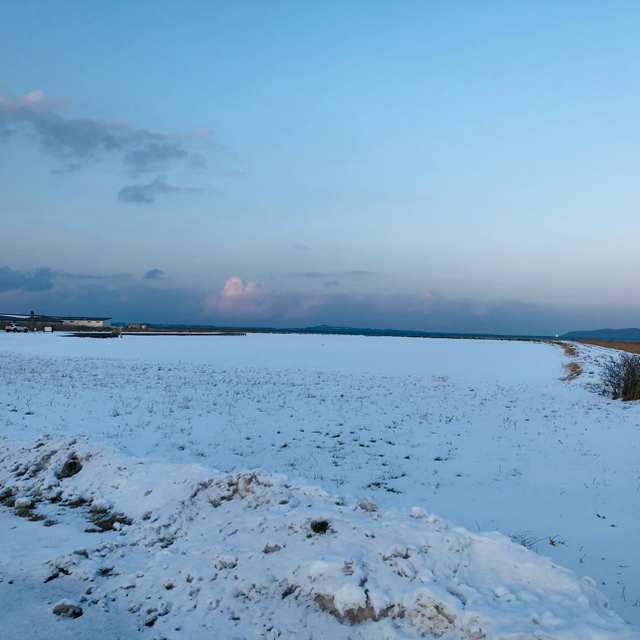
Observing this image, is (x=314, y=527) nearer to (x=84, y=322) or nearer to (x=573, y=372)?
(x=573, y=372)

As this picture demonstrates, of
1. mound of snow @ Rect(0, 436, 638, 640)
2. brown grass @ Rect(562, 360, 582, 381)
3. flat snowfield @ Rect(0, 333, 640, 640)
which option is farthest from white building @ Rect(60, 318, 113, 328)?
mound of snow @ Rect(0, 436, 638, 640)

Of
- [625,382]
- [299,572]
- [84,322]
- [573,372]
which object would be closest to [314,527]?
[299,572]

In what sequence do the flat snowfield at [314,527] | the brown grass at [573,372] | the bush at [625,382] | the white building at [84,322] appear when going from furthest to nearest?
the white building at [84,322]
the brown grass at [573,372]
the bush at [625,382]
the flat snowfield at [314,527]

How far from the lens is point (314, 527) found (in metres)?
5.71

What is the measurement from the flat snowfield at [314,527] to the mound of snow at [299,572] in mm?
21

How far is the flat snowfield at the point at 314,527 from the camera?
4324 millimetres

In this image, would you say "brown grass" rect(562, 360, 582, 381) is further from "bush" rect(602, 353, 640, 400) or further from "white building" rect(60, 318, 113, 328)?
"white building" rect(60, 318, 113, 328)

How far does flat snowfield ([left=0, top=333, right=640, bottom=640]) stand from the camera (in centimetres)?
432

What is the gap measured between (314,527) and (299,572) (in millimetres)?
850

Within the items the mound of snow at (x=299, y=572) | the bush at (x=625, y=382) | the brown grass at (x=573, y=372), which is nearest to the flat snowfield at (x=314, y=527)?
the mound of snow at (x=299, y=572)

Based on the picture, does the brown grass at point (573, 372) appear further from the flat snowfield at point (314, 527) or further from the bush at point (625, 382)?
the flat snowfield at point (314, 527)

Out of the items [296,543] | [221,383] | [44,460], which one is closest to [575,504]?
[296,543]

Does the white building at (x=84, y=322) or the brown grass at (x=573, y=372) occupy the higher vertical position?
the white building at (x=84, y=322)

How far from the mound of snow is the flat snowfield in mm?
21
